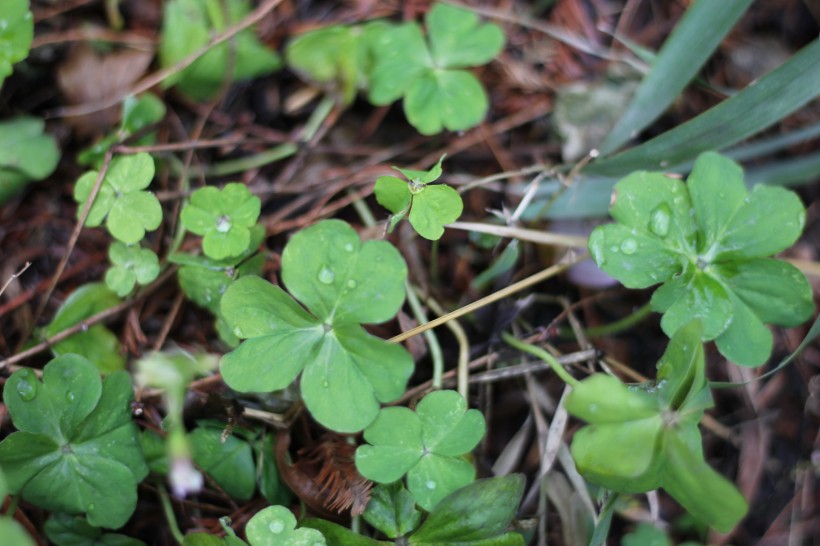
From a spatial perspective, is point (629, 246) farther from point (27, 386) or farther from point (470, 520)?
point (27, 386)

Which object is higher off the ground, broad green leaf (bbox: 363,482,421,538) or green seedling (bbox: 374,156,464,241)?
green seedling (bbox: 374,156,464,241)

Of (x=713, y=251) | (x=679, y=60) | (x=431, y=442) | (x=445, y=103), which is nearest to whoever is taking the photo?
(x=431, y=442)

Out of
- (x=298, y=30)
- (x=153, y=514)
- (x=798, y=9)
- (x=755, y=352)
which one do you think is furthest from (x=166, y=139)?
(x=798, y=9)

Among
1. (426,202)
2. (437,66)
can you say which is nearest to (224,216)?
(426,202)

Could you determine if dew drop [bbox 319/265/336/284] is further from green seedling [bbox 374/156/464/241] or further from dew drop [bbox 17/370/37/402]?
dew drop [bbox 17/370/37/402]

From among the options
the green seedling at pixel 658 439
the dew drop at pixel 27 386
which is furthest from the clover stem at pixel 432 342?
the dew drop at pixel 27 386

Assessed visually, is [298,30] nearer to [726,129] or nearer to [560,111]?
[560,111]

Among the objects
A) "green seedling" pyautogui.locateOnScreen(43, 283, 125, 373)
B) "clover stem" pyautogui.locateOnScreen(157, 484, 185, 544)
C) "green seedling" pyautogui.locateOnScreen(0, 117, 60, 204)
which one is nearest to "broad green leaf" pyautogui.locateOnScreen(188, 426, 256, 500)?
"clover stem" pyautogui.locateOnScreen(157, 484, 185, 544)
